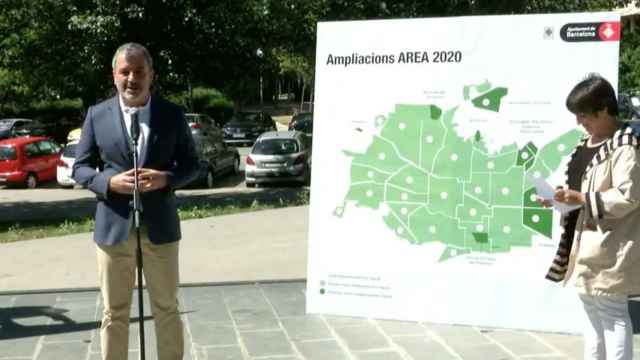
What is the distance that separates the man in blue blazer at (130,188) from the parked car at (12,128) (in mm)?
33166

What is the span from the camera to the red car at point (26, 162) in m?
24.7

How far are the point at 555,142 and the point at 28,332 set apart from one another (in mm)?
4340

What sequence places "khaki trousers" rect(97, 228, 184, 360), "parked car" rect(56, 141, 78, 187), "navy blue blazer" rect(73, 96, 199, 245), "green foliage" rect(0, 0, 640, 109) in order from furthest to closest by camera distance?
"parked car" rect(56, 141, 78, 187) < "green foliage" rect(0, 0, 640, 109) < "khaki trousers" rect(97, 228, 184, 360) < "navy blue blazer" rect(73, 96, 199, 245)

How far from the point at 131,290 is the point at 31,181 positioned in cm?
2233

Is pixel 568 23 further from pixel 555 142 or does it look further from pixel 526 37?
pixel 555 142

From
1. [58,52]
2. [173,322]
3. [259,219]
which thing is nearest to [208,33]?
[58,52]

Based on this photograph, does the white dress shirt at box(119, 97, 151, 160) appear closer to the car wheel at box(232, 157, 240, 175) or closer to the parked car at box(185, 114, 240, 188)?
the parked car at box(185, 114, 240, 188)

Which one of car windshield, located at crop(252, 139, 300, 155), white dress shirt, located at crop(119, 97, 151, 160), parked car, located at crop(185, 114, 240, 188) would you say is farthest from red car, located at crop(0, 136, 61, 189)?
white dress shirt, located at crop(119, 97, 151, 160)

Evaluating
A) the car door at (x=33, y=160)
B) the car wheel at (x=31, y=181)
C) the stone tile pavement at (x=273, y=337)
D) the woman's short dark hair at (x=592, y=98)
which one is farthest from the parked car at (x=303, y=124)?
the woman's short dark hair at (x=592, y=98)

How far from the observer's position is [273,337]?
601 centimetres

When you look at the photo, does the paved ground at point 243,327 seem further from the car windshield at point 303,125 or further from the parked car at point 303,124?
the car windshield at point 303,125

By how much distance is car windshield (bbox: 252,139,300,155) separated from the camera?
22953mm

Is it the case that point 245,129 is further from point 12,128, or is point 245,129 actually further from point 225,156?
point 225,156

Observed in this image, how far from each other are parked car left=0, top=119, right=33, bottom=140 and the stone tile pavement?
30368mm
